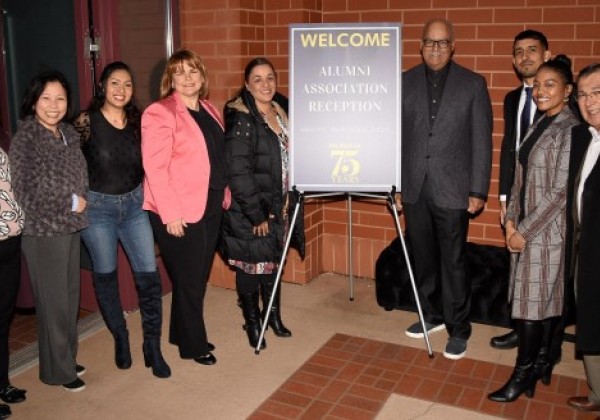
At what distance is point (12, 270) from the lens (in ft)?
10.7

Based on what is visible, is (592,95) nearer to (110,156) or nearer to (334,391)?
(334,391)

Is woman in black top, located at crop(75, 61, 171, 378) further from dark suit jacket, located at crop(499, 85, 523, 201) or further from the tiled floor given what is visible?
dark suit jacket, located at crop(499, 85, 523, 201)

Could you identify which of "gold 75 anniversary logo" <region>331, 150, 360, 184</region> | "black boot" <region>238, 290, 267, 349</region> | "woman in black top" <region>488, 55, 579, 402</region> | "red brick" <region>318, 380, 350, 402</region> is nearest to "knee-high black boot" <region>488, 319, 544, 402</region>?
"woman in black top" <region>488, 55, 579, 402</region>

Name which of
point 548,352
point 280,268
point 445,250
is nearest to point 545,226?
point 548,352

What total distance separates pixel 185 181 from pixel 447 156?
5.10ft

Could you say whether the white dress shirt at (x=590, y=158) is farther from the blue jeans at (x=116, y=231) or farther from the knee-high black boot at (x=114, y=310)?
the knee-high black boot at (x=114, y=310)

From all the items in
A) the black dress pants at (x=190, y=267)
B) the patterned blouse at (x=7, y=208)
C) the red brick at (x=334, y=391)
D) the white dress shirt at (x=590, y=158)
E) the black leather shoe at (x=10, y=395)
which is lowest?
the red brick at (x=334, y=391)

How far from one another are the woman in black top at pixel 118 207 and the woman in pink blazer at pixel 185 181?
0.11 metres

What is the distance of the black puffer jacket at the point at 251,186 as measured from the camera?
3818 millimetres

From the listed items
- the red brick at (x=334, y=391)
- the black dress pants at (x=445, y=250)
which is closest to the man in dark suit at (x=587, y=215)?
the black dress pants at (x=445, y=250)

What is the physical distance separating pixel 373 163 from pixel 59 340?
6.59ft

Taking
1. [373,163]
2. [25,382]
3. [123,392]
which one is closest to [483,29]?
[373,163]

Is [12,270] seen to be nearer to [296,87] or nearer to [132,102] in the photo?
[132,102]

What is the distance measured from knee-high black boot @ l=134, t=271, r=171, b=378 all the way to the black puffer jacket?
0.53 metres
